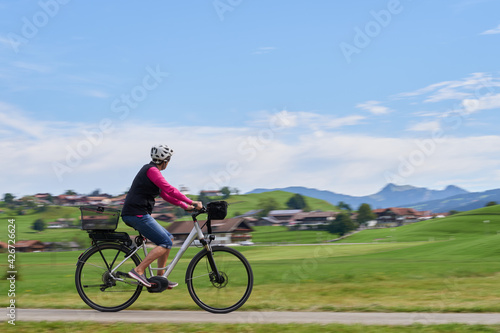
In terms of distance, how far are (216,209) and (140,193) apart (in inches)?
42.7

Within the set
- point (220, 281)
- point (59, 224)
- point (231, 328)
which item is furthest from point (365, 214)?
point (231, 328)

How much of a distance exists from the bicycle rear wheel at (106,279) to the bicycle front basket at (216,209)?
4.29 ft

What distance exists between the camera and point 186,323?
6648 mm

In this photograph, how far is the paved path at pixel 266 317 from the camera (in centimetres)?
677

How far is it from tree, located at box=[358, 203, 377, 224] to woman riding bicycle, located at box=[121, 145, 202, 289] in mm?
107725

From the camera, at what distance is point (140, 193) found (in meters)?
7.61

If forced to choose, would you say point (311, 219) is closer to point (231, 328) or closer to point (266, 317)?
point (266, 317)

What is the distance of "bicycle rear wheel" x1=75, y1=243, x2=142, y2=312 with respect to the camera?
7.88 meters

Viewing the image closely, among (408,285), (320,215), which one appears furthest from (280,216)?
(408,285)

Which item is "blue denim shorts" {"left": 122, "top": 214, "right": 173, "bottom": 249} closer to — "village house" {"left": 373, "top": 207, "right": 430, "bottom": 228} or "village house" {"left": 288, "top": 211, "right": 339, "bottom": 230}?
"village house" {"left": 288, "top": 211, "right": 339, "bottom": 230}

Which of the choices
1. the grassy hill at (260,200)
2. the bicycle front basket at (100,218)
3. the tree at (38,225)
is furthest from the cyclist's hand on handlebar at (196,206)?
the grassy hill at (260,200)

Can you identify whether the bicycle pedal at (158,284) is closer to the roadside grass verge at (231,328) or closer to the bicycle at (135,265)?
the bicycle at (135,265)

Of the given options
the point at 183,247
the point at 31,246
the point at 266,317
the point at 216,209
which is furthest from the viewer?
the point at 31,246

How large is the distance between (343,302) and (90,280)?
389 centimetres
